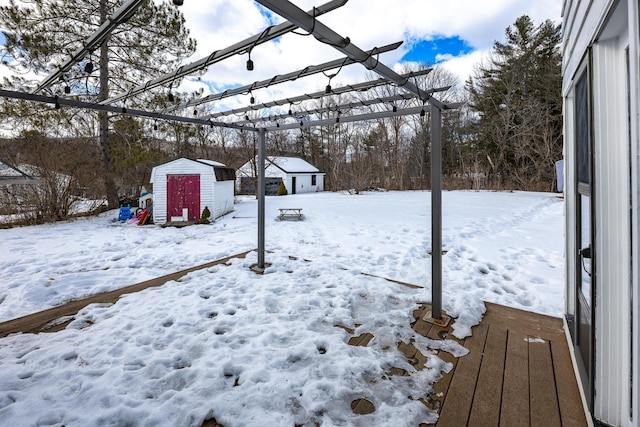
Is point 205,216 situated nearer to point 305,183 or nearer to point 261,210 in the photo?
point 261,210

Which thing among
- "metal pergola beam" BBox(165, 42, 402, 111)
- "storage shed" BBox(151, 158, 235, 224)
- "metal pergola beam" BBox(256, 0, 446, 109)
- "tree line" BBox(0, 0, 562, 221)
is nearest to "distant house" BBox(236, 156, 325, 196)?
"tree line" BBox(0, 0, 562, 221)

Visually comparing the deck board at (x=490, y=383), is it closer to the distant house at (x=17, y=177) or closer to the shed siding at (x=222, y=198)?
the shed siding at (x=222, y=198)

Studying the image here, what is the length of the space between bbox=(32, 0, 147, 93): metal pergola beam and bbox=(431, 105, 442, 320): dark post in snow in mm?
2098

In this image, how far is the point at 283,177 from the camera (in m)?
20.8

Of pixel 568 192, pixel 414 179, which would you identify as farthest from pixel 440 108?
pixel 414 179

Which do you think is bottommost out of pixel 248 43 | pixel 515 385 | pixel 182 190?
pixel 515 385

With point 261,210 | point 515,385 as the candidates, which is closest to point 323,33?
point 515,385

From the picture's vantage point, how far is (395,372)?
1.94 m

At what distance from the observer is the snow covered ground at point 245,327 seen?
167cm

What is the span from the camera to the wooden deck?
5.17 ft

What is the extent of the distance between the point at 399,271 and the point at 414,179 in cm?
1924

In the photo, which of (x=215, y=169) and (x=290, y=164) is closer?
(x=215, y=169)

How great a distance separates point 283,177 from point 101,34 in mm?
18968

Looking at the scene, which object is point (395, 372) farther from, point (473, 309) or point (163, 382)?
point (163, 382)
